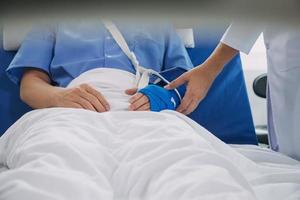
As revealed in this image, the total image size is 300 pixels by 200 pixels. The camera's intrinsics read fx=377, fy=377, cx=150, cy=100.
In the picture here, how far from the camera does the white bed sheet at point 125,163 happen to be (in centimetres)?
45

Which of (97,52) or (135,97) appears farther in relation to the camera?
(97,52)

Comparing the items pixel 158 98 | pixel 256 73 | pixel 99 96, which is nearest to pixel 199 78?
pixel 158 98

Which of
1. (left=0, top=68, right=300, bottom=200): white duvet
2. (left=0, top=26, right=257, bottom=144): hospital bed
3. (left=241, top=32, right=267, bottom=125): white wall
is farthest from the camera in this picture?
(left=241, top=32, right=267, bottom=125): white wall

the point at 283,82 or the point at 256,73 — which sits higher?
the point at 283,82

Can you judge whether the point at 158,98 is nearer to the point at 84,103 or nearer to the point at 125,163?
the point at 84,103

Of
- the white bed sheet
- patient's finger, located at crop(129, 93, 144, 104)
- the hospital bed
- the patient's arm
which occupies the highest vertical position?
the white bed sheet

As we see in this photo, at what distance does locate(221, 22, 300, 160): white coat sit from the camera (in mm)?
744

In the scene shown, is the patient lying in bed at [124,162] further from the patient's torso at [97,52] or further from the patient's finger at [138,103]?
the patient's torso at [97,52]

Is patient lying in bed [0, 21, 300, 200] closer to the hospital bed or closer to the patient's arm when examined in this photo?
the patient's arm

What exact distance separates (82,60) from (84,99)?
0.75 feet

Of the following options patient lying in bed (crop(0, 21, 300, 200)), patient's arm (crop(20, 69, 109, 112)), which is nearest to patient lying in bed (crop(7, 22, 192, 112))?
patient's arm (crop(20, 69, 109, 112))

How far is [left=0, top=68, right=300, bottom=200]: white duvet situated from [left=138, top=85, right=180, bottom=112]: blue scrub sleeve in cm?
11

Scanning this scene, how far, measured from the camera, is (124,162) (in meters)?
0.55

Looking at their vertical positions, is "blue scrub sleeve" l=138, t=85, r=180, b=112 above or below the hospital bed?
above
